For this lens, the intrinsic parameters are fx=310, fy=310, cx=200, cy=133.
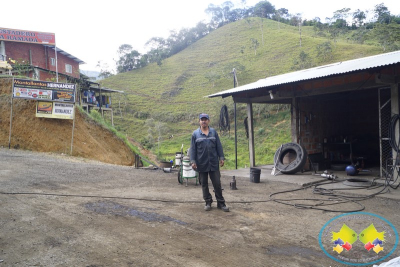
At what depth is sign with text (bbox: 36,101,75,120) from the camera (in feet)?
47.5

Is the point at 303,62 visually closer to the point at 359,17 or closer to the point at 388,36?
the point at 388,36

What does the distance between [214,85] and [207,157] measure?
3932 centimetres

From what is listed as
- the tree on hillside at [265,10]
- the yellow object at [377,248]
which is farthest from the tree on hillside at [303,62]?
the tree on hillside at [265,10]

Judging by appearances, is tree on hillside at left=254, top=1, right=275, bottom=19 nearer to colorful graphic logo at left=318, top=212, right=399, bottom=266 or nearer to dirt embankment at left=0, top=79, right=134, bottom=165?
dirt embankment at left=0, top=79, right=134, bottom=165

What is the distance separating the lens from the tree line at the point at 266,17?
123 feet

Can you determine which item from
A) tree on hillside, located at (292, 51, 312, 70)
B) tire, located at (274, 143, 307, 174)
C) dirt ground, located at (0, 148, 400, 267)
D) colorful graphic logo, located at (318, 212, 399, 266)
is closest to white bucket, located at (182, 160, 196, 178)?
dirt ground, located at (0, 148, 400, 267)

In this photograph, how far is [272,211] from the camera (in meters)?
5.36

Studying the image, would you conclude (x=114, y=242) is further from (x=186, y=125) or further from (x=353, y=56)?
(x=353, y=56)

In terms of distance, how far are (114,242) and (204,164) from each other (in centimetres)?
220

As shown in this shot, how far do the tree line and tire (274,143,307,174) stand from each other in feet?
94.6

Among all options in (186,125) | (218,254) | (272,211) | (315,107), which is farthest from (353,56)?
(218,254)

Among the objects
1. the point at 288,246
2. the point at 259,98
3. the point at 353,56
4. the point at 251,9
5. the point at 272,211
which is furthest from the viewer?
the point at 251,9

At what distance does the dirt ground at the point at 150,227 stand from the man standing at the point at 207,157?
0.28m

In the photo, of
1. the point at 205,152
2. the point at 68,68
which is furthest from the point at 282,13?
the point at 205,152
